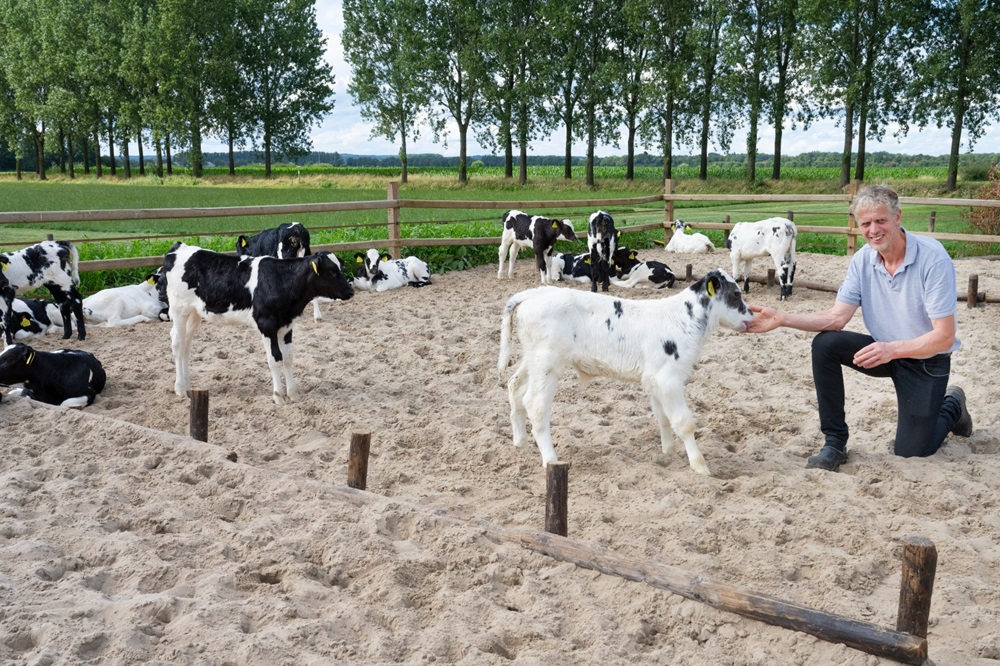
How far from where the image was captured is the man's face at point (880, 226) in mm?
4836

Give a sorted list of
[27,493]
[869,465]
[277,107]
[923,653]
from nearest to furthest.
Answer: [923,653]
[27,493]
[869,465]
[277,107]

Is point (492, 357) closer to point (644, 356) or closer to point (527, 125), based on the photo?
point (644, 356)

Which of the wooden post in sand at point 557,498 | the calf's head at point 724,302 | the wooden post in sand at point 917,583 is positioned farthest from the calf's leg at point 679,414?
the wooden post in sand at point 917,583

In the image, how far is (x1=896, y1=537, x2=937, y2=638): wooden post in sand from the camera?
305cm

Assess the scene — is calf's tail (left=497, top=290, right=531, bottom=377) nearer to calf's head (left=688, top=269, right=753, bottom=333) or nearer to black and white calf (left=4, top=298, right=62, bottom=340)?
calf's head (left=688, top=269, right=753, bottom=333)

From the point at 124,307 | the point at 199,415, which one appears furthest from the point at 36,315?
the point at 199,415

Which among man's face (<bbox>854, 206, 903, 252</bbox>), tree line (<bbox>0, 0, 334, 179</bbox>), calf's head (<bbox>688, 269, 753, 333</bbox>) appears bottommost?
calf's head (<bbox>688, 269, 753, 333</bbox>)

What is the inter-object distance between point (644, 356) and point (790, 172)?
38.0 metres

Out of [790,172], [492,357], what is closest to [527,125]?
[790,172]

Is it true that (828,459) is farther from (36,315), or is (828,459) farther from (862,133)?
(862,133)

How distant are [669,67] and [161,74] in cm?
3129

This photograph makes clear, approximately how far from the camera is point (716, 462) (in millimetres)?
5312

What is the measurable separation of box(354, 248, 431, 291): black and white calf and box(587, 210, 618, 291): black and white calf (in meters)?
2.50

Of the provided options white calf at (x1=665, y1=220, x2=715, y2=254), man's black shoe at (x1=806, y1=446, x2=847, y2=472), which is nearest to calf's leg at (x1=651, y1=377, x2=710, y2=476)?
man's black shoe at (x1=806, y1=446, x2=847, y2=472)
